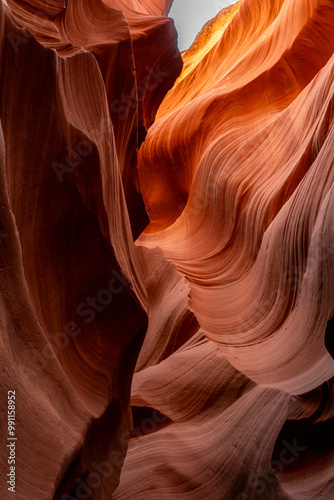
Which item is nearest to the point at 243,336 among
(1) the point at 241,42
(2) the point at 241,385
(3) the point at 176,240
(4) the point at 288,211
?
(2) the point at 241,385

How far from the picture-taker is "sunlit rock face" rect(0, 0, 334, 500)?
1973 millimetres

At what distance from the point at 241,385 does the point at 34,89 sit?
202 cm

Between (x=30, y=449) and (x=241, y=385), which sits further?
(x=241, y=385)

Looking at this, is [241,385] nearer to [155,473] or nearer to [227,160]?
[155,473]

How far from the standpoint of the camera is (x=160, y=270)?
4.21 meters

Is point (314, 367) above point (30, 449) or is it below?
below

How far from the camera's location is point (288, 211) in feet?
11.3

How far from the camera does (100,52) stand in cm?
304

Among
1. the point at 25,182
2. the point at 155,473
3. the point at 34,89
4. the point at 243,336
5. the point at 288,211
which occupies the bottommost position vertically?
the point at 155,473

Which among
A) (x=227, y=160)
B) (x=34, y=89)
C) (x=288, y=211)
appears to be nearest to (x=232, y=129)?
(x=227, y=160)

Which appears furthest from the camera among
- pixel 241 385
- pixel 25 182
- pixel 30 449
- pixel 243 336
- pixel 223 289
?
pixel 223 289

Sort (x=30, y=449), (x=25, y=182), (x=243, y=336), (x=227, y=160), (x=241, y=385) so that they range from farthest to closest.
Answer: (x=227, y=160)
(x=243, y=336)
(x=241, y=385)
(x=25, y=182)
(x=30, y=449)

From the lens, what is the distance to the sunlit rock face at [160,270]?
197 centimetres

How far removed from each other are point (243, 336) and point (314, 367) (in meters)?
0.65
